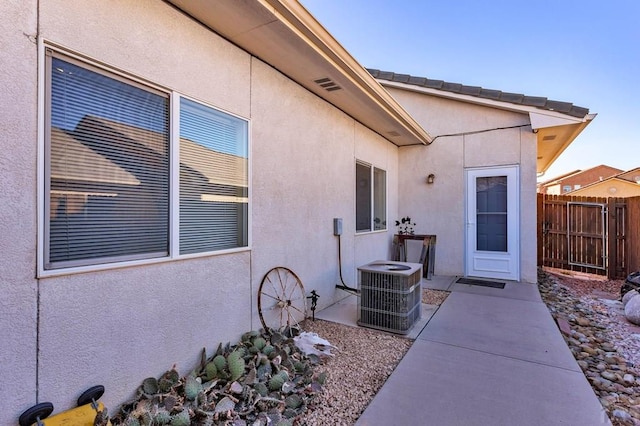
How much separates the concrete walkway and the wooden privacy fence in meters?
4.19

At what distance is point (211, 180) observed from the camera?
2.78 m

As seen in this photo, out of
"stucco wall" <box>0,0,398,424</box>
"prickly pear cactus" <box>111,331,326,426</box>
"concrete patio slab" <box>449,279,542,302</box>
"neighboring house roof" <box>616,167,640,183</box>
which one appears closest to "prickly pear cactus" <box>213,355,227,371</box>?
"prickly pear cactus" <box>111,331,326,426</box>

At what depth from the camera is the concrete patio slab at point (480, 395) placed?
2.06m

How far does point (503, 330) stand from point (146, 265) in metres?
3.73

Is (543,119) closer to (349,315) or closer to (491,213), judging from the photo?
Answer: (491,213)

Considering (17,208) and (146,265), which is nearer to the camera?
(17,208)

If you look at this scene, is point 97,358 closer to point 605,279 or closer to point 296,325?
point 296,325

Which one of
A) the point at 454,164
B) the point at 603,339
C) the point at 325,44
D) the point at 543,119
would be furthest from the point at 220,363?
the point at 543,119

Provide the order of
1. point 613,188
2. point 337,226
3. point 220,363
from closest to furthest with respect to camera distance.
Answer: point 220,363, point 337,226, point 613,188

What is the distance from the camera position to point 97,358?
6.34ft

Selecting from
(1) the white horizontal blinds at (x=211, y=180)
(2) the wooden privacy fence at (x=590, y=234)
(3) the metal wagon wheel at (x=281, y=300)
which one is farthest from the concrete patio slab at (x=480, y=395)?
(2) the wooden privacy fence at (x=590, y=234)

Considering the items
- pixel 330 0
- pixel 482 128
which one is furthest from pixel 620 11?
pixel 330 0

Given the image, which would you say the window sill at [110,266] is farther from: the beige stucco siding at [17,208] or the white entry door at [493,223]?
the white entry door at [493,223]

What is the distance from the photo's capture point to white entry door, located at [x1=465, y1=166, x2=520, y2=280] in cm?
606
